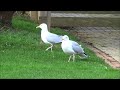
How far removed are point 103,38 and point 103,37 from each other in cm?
18

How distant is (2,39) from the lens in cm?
793

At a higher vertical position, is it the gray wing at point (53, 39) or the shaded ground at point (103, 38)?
the gray wing at point (53, 39)

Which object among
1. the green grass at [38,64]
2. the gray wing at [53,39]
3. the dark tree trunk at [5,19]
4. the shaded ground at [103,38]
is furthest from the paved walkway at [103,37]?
the dark tree trunk at [5,19]

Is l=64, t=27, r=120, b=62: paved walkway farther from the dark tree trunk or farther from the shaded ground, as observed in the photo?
the dark tree trunk

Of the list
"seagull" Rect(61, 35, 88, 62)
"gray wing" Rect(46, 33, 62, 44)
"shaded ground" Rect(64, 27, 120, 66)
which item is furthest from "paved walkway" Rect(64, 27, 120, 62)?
"gray wing" Rect(46, 33, 62, 44)

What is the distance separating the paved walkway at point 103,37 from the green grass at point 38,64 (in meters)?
0.76

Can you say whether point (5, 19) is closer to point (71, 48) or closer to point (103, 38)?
point (103, 38)

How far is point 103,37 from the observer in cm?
1025

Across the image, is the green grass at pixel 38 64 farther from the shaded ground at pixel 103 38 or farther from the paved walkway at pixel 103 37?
the paved walkway at pixel 103 37

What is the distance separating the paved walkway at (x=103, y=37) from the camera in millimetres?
8229

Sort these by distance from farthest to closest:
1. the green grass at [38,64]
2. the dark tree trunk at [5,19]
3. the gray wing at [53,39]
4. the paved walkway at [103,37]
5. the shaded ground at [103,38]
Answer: the dark tree trunk at [5,19] → the paved walkway at [103,37] → the shaded ground at [103,38] → the gray wing at [53,39] → the green grass at [38,64]

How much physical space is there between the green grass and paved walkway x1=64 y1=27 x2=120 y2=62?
755mm

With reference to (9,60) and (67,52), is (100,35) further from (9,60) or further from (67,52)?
(9,60)
